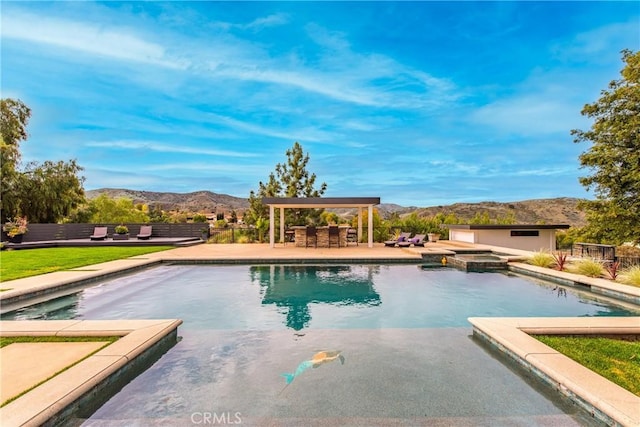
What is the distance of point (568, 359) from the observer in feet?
11.6

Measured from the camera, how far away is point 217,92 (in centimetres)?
1962

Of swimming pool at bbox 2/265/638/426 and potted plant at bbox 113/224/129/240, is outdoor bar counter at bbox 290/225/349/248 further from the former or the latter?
potted plant at bbox 113/224/129/240

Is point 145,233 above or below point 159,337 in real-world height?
above

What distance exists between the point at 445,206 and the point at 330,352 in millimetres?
54759

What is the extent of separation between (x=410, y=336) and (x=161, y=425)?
3.40m

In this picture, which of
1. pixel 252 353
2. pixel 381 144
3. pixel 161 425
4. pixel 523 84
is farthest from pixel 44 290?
pixel 381 144

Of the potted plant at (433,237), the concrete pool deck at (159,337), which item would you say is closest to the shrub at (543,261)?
the concrete pool deck at (159,337)

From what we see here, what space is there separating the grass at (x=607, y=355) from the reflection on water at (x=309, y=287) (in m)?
3.34

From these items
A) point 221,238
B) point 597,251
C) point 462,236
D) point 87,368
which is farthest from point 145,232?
point 597,251

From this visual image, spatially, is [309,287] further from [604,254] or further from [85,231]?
[85,231]

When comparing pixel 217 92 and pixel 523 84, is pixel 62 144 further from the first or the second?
pixel 523 84

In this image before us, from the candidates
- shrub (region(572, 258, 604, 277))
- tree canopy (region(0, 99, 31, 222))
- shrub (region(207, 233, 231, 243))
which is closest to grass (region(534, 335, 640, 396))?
shrub (region(572, 258, 604, 277))

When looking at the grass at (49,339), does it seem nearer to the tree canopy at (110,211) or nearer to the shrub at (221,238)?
the shrub at (221,238)

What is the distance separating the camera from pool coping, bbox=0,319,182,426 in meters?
2.60
